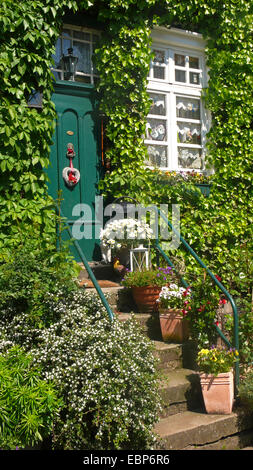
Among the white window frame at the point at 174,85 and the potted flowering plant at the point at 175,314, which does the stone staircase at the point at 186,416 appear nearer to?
the potted flowering plant at the point at 175,314

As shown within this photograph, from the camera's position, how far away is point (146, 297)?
480cm

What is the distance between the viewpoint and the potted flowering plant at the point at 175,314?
4473 millimetres

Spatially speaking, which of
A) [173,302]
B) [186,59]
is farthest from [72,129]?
[173,302]

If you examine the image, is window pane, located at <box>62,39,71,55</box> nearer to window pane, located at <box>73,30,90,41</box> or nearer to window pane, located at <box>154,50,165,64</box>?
window pane, located at <box>73,30,90,41</box>

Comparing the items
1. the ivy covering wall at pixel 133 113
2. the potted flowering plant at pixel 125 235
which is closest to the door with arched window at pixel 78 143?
the ivy covering wall at pixel 133 113

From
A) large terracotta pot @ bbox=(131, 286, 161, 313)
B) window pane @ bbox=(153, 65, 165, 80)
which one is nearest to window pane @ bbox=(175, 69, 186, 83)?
window pane @ bbox=(153, 65, 165, 80)

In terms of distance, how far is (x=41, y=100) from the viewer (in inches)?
210

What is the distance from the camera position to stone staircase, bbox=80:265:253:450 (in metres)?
3.56

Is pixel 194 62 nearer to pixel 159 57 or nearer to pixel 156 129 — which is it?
pixel 159 57

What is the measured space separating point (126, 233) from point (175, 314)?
1297 mm

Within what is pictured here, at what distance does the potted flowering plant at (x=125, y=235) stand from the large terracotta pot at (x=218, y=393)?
1969mm

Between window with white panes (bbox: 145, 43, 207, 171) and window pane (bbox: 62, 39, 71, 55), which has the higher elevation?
window pane (bbox: 62, 39, 71, 55)

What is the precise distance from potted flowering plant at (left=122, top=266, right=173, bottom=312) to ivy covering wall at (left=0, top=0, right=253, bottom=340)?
3.48ft

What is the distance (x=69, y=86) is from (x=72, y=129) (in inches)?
22.2
